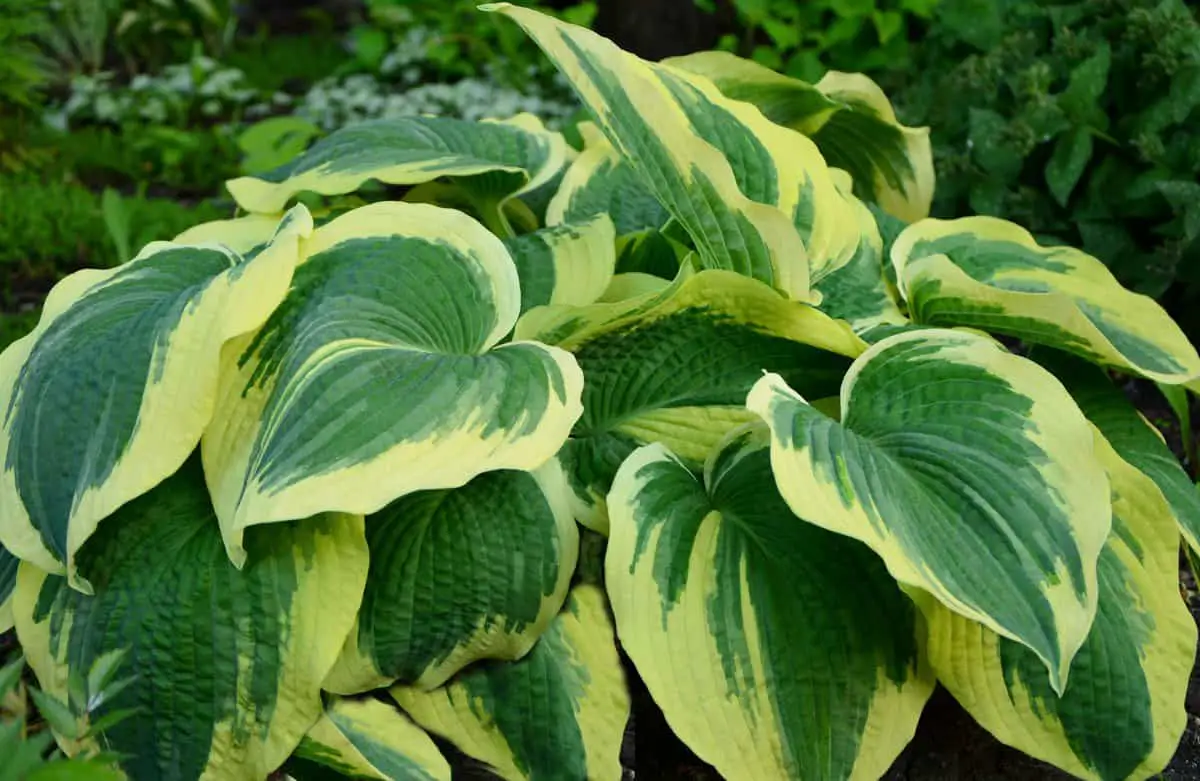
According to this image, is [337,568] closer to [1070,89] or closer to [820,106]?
[820,106]

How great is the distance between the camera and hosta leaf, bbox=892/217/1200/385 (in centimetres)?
175

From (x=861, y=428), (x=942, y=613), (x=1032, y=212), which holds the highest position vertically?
(x=861, y=428)

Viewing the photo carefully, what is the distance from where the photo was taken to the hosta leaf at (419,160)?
2.04 m

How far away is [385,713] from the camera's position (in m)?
1.55

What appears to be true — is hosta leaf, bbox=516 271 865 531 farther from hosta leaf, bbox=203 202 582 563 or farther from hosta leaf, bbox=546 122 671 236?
hosta leaf, bbox=546 122 671 236

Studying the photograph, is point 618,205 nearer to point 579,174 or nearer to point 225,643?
point 579,174

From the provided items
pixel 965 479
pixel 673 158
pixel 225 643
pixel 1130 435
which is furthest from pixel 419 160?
pixel 1130 435

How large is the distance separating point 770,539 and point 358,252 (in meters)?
0.61

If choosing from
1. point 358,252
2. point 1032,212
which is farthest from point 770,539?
point 1032,212

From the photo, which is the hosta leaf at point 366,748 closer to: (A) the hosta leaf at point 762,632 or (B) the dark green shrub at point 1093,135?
(A) the hosta leaf at point 762,632

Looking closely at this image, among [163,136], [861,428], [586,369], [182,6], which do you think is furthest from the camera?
[182,6]

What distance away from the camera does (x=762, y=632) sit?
1.50 metres

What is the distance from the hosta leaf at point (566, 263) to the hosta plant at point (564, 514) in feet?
0.51

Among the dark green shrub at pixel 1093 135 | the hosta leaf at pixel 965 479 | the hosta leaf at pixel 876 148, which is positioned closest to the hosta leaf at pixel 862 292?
the hosta leaf at pixel 965 479
